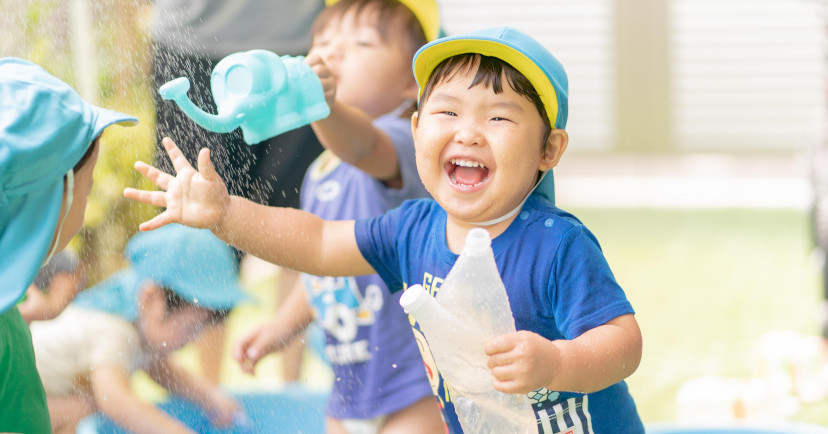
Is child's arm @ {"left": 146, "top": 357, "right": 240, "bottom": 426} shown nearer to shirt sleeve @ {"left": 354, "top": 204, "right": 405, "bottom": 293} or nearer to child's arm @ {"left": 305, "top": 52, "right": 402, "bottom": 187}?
child's arm @ {"left": 305, "top": 52, "right": 402, "bottom": 187}

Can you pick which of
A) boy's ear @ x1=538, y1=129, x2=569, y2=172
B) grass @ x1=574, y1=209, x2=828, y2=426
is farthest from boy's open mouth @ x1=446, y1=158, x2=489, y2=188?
grass @ x1=574, y1=209, x2=828, y2=426

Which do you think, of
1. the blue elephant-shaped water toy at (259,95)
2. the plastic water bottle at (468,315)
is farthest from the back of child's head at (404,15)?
the plastic water bottle at (468,315)

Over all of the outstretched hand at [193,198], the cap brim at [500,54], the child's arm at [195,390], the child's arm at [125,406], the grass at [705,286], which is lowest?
the grass at [705,286]

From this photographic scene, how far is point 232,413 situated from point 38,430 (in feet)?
4.24

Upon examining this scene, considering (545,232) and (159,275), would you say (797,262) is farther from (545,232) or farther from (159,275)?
(545,232)

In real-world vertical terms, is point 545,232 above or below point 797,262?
above

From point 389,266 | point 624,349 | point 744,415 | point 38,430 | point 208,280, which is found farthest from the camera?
point 744,415

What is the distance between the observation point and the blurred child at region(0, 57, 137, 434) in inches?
62.9

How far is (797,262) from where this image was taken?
5637mm

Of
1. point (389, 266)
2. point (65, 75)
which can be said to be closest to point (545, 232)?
point (389, 266)

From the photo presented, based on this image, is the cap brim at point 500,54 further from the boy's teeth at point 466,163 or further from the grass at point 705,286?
the grass at point 705,286

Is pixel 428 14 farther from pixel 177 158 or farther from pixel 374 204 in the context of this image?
pixel 177 158

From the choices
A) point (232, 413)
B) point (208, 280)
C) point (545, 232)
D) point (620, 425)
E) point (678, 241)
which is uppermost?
point (545, 232)

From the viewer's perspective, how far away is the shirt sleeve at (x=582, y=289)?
1.58 meters
